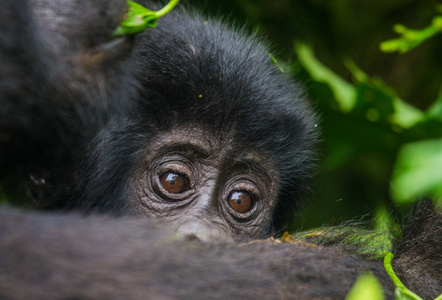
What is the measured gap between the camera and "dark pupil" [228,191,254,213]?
9.52ft

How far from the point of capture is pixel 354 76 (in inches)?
175

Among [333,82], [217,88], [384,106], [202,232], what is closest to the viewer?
[202,232]

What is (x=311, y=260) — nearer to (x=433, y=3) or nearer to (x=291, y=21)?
(x=291, y=21)

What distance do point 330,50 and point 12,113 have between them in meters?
4.09

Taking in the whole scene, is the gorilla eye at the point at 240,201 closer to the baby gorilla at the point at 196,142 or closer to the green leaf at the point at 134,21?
the baby gorilla at the point at 196,142

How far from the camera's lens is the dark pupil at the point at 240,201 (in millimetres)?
2900

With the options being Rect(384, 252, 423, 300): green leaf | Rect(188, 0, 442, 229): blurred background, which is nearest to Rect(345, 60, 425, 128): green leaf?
Rect(188, 0, 442, 229): blurred background

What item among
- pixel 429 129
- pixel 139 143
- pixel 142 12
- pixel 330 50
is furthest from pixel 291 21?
pixel 142 12

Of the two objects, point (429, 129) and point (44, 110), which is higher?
point (44, 110)

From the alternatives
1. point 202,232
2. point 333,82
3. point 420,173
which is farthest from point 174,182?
point 333,82

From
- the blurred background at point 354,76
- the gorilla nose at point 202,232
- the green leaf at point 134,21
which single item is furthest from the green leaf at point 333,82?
the green leaf at point 134,21

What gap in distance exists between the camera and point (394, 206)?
3080 mm

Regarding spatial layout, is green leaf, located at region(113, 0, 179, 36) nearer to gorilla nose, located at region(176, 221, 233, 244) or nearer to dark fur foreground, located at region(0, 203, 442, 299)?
dark fur foreground, located at region(0, 203, 442, 299)

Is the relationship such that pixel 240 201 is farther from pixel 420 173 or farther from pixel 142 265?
pixel 420 173
